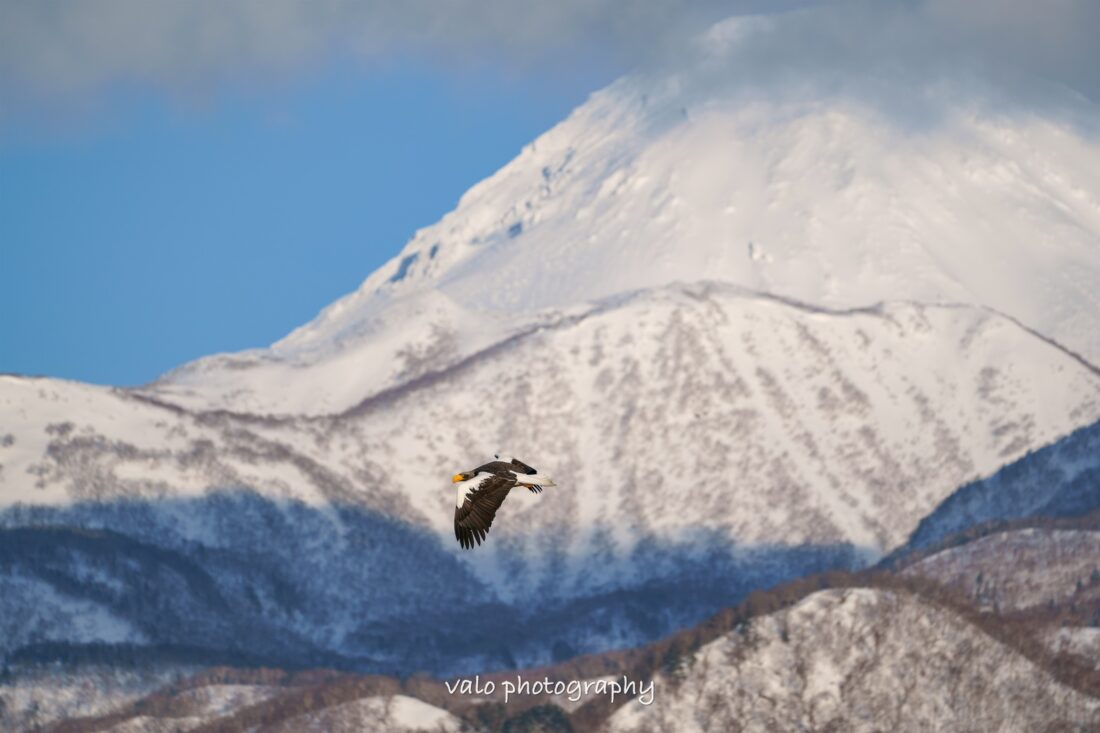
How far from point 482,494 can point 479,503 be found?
52 cm

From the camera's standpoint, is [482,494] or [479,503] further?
[479,503]

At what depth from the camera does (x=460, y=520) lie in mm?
136000

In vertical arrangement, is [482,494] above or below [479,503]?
above

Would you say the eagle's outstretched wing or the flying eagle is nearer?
the flying eagle

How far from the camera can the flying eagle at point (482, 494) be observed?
134m

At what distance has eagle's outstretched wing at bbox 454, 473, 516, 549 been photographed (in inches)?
5300

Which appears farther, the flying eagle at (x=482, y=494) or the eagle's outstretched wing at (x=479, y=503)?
the eagle's outstretched wing at (x=479, y=503)

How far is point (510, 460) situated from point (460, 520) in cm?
421

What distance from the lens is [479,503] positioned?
135m

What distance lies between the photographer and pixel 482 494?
135 meters

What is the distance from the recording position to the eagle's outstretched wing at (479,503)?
13462cm

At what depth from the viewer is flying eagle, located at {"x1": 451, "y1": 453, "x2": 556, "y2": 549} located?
441 ft
